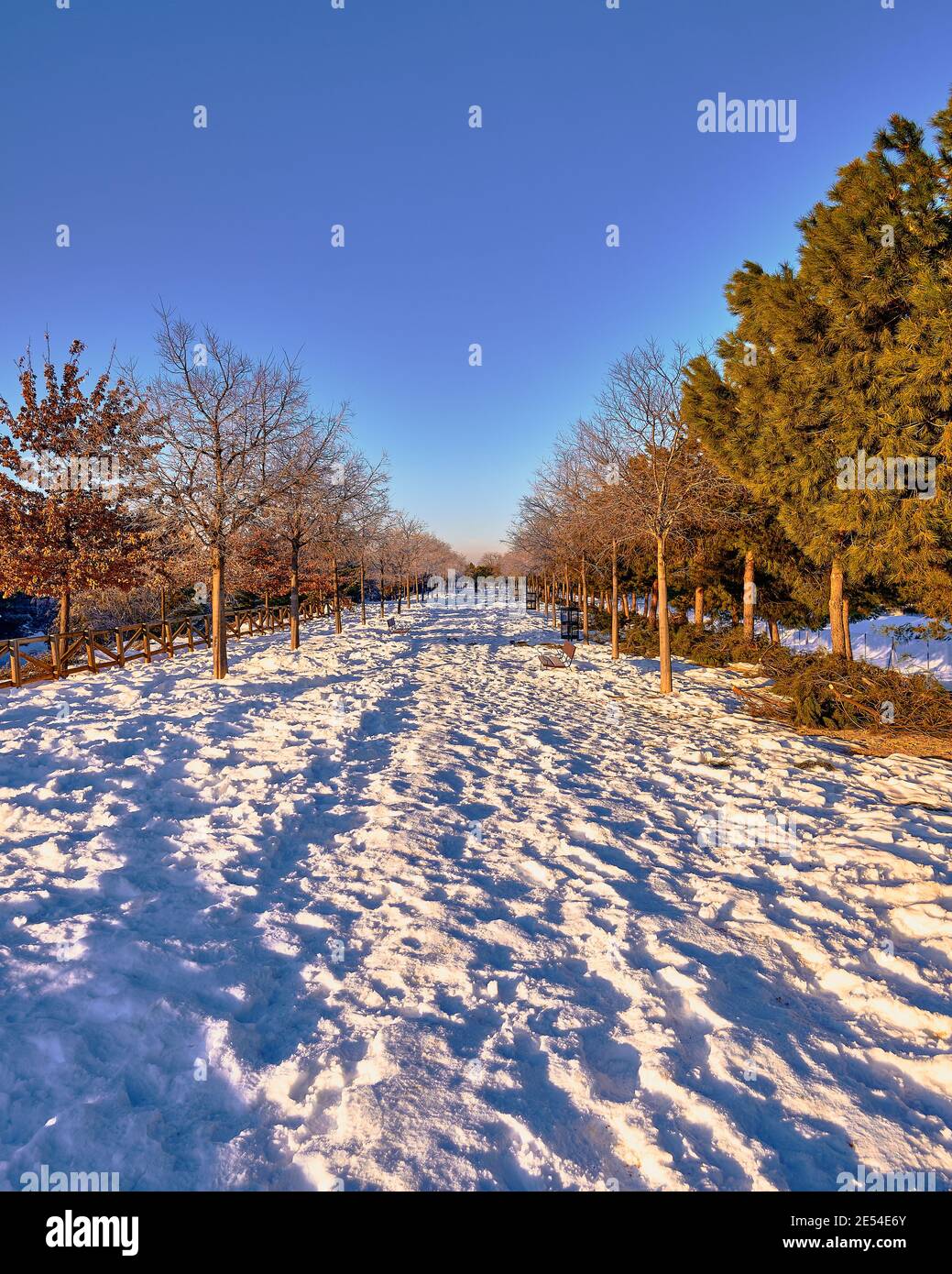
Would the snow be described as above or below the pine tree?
below

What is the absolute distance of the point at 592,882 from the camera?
470 cm

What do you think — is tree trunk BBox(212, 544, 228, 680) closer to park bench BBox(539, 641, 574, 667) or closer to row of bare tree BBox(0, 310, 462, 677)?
row of bare tree BBox(0, 310, 462, 677)

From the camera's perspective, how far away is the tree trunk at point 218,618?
13602 millimetres

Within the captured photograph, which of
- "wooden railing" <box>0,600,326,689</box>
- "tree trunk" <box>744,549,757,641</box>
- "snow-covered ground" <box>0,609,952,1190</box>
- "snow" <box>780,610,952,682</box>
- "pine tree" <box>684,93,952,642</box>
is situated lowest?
"snow-covered ground" <box>0,609,952,1190</box>

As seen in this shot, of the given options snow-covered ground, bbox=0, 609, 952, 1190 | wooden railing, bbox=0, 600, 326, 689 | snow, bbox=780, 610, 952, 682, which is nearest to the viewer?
snow-covered ground, bbox=0, 609, 952, 1190

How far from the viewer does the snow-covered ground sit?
2484 mm

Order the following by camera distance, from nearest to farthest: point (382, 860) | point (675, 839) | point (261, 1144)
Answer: point (261, 1144) < point (382, 860) < point (675, 839)

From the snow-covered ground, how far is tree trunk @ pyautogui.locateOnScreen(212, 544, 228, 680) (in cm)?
617

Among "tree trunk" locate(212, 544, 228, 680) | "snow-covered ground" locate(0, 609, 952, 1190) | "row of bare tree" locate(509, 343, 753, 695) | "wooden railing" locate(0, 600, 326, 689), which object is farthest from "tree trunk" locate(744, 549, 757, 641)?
"wooden railing" locate(0, 600, 326, 689)

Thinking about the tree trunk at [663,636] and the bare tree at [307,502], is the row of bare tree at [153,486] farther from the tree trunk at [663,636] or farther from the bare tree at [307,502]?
the tree trunk at [663,636]

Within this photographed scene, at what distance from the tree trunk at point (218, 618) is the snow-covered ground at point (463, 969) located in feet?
20.2
